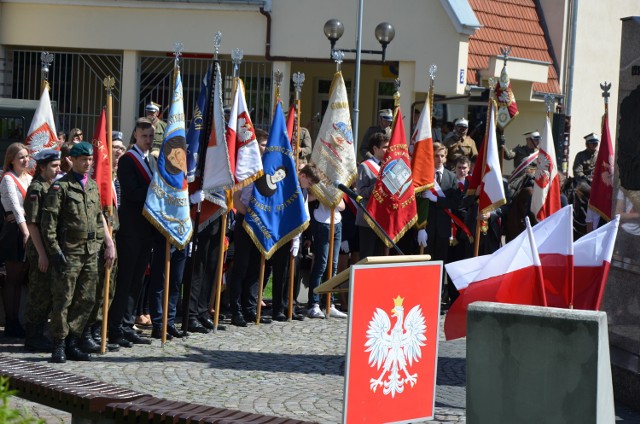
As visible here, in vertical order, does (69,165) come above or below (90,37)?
below

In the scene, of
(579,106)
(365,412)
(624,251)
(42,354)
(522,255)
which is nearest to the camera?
(365,412)

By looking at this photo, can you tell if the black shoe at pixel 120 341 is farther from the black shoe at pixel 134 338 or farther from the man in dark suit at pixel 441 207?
the man in dark suit at pixel 441 207

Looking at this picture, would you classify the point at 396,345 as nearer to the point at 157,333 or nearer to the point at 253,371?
the point at 253,371

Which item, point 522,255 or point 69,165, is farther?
point 69,165

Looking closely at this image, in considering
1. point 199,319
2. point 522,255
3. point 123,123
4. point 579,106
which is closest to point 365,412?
point 522,255

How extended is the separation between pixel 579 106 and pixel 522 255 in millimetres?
22444

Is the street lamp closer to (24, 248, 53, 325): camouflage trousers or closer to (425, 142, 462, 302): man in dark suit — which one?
(425, 142, 462, 302): man in dark suit

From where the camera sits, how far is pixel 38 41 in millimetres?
26578

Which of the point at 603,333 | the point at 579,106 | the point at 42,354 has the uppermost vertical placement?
the point at 579,106

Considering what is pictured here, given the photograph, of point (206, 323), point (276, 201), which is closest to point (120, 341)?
point (206, 323)

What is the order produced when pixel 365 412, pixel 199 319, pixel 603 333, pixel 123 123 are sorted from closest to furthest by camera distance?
pixel 603 333 → pixel 365 412 → pixel 199 319 → pixel 123 123

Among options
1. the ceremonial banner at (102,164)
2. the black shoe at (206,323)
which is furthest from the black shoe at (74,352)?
the black shoe at (206,323)

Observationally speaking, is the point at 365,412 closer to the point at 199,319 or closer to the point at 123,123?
the point at 199,319

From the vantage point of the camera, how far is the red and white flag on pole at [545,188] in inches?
587
